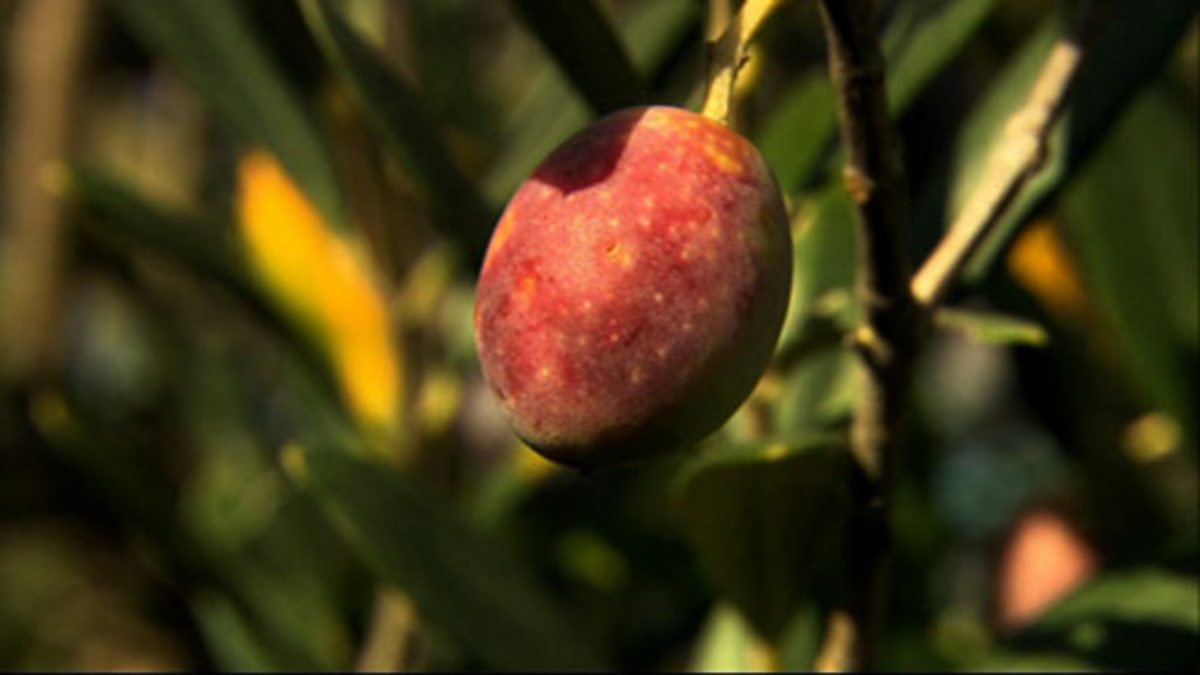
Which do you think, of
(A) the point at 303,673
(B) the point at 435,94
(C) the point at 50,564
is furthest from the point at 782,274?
(C) the point at 50,564

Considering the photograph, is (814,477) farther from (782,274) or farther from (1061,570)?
(1061,570)

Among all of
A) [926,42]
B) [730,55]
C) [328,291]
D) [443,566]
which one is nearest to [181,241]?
[328,291]

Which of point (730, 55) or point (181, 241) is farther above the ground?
point (730, 55)

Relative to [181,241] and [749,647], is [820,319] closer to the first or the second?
[749,647]

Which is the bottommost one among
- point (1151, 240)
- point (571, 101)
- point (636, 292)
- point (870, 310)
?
point (1151, 240)

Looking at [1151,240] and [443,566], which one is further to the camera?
[1151,240]

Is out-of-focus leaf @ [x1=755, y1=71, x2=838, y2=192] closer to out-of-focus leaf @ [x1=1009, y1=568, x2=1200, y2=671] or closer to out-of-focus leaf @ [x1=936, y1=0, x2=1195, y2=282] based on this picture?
out-of-focus leaf @ [x1=936, y1=0, x2=1195, y2=282]

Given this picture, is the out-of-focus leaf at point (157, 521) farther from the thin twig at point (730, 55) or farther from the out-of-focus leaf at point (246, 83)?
the thin twig at point (730, 55)

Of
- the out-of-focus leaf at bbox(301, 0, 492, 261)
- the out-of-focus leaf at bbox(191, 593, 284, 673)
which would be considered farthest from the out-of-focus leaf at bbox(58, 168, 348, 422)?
the out-of-focus leaf at bbox(301, 0, 492, 261)
